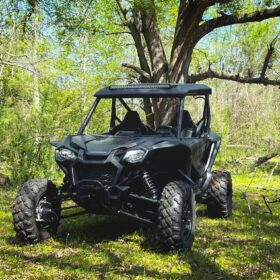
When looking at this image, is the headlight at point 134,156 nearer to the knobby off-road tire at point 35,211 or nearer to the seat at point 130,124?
the knobby off-road tire at point 35,211

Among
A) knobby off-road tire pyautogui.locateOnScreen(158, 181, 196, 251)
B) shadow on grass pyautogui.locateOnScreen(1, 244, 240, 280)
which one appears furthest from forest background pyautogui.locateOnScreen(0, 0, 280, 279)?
knobby off-road tire pyautogui.locateOnScreen(158, 181, 196, 251)

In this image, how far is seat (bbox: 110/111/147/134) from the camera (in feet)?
23.8

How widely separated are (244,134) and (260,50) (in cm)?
1128

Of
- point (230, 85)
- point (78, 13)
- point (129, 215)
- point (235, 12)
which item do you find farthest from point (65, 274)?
point (230, 85)

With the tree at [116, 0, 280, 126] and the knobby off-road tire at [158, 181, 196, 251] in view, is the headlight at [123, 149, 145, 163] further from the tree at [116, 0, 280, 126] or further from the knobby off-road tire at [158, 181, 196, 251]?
the tree at [116, 0, 280, 126]

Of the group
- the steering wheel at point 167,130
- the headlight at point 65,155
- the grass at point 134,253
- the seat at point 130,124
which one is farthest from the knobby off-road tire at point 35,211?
the steering wheel at point 167,130

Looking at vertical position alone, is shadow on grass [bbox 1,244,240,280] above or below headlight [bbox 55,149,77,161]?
below

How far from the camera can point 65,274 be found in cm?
482

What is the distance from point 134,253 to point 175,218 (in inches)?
26.9

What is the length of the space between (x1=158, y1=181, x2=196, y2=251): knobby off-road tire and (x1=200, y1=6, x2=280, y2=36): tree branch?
8.33m

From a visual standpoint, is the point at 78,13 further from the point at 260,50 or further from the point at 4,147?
the point at 260,50

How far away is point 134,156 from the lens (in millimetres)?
5504

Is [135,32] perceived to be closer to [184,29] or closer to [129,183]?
[184,29]

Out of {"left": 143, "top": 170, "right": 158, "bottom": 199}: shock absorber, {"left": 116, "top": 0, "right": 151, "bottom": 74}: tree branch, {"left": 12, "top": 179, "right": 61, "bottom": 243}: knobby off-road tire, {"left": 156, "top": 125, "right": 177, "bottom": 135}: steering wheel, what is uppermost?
{"left": 116, "top": 0, "right": 151, "bottom": 74}: tree branch
